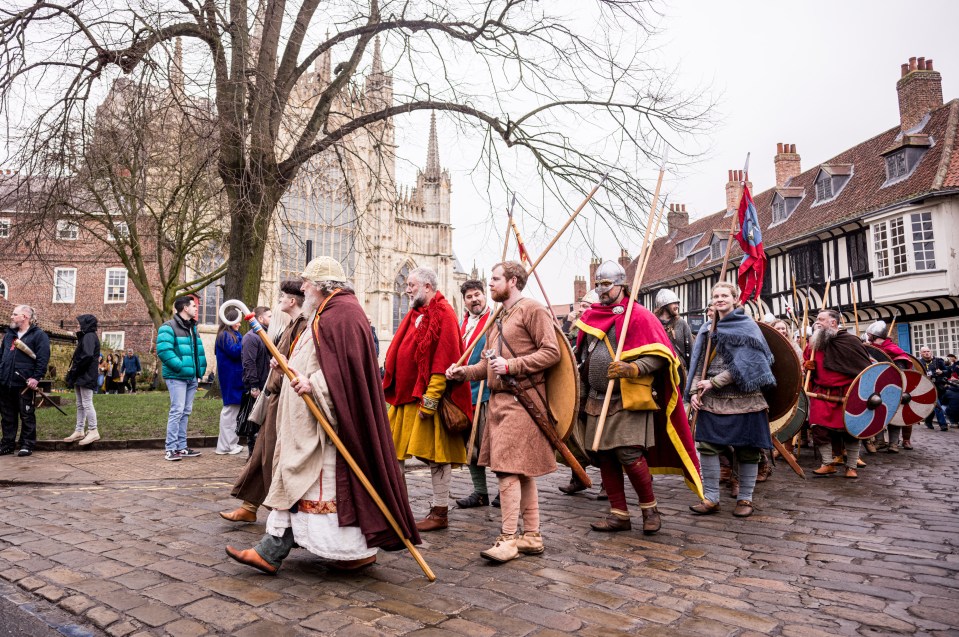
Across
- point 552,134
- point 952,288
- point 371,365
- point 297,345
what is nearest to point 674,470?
point 371,365

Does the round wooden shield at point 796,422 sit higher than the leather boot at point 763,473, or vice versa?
the round wooden shield at point 796,422

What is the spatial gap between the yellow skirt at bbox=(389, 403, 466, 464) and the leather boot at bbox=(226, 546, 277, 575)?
150 centimetres

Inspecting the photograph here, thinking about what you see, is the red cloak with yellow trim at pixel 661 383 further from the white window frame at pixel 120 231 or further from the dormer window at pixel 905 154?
the dormer window at pixel 905 154

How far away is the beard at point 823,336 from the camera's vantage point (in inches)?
322

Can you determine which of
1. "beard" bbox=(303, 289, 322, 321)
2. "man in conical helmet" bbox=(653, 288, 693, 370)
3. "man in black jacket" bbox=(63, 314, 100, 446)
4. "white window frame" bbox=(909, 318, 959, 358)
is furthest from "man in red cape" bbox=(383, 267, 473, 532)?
"white window frame" bbox=(909, 318, 959, 358)

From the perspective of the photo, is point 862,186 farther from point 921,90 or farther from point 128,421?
point 128,421

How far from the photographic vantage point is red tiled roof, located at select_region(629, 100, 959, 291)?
20.8 m

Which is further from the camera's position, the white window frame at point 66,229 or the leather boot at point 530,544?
the white window frame at point 66,229

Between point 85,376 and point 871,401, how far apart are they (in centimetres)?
989

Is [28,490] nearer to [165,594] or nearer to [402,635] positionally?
[165,594]

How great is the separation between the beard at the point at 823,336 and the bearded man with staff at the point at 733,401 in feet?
9.75

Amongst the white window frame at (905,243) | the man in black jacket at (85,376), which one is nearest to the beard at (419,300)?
the man in black jacket at (85,376)

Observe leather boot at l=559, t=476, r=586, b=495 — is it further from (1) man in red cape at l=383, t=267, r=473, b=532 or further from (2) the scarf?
(1) man in red cape at l=383, t=267, r=473, b=532

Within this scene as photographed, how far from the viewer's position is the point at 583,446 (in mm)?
5453
